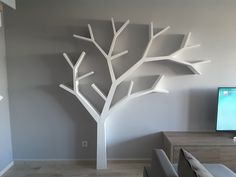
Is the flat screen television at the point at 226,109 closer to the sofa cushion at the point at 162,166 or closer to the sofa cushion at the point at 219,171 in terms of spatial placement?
the sofa cushion at the point at 219,171

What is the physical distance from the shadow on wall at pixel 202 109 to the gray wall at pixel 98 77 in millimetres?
14

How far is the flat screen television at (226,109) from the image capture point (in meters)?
3.19

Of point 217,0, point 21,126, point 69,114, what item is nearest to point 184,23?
point 217,0

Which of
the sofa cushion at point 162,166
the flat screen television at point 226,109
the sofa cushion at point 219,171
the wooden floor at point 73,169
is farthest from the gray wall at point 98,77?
the sofa cushion at point 162,166

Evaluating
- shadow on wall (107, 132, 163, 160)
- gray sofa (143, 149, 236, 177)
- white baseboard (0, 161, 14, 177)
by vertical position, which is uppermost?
gray sofa (143, 149, 236, 177)

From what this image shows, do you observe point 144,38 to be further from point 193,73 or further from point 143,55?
point 193,73

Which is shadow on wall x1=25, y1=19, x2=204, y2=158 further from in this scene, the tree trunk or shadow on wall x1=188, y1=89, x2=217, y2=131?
shadow on wall x1=188, y1=89, x2=217, y2=131

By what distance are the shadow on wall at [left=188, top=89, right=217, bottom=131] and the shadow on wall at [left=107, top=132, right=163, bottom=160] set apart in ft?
1.83

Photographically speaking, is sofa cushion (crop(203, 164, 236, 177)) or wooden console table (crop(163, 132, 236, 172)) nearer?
sofa cushion (crop(203, 164, 236, 177))

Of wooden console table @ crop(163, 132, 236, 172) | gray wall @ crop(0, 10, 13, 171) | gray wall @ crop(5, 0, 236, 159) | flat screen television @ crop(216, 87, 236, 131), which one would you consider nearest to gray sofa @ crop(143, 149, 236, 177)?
wooden console table @ crop(163, 132, 236, 172)

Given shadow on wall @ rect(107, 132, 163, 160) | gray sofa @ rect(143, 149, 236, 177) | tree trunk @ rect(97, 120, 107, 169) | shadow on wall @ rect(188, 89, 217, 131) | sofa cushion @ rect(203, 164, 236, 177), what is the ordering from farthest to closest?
1. shadow on wall @ rect(107, 132, 163, 160)
2. shadow on wall @ rect(188, 89, 217, 131)
3. tree trunk @ rect(97, 120, 107, 169)
4. sofa cushion @ rect(203, 164, 236, 177)
5. gray sofa @ rect(143, 149, 236, 177)

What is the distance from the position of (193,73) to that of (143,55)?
0.81m

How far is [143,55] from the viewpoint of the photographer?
127 inches

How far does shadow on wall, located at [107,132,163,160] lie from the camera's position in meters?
3.56
